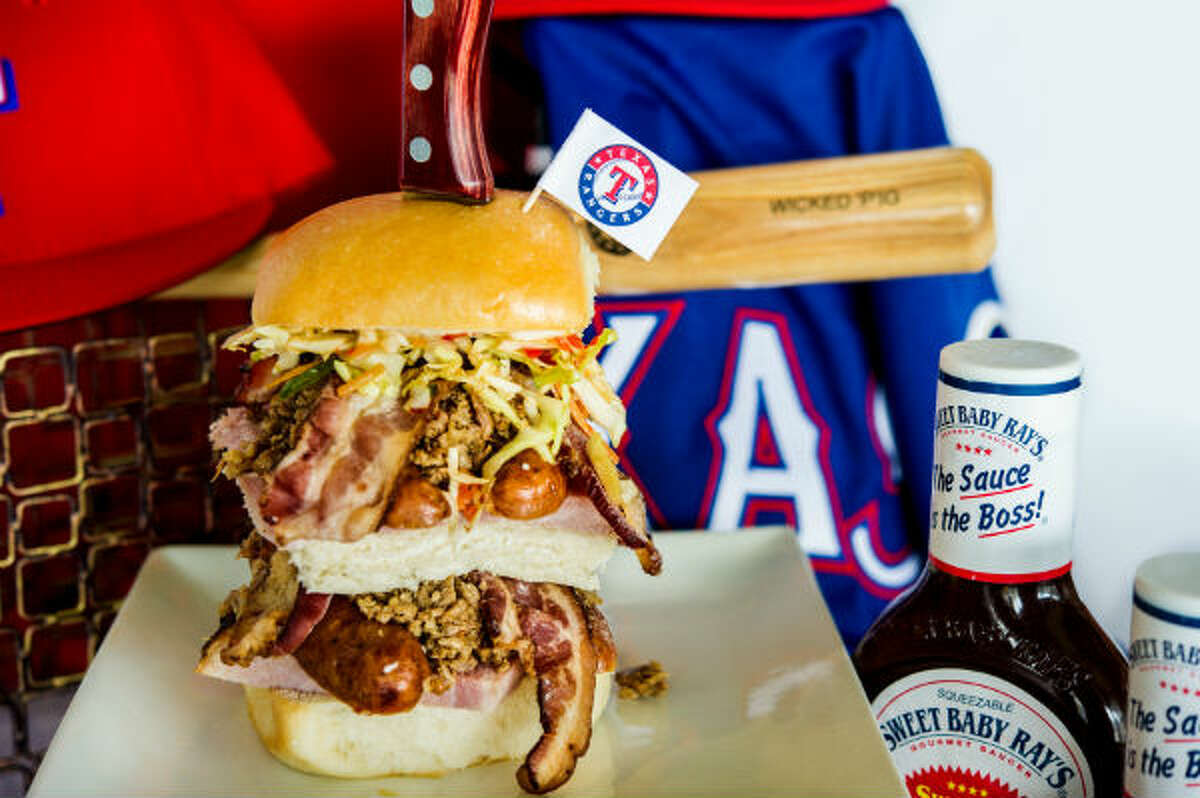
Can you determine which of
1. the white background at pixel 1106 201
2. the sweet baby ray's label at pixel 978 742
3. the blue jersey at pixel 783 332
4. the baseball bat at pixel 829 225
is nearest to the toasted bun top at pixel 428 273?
the baseball bat at pixel 829 225

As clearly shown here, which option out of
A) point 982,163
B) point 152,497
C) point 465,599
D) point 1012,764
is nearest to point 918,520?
point 982,163

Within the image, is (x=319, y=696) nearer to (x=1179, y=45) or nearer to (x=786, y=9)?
(x=786, y=9)

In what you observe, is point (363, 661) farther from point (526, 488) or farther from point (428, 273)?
point (428, 273)

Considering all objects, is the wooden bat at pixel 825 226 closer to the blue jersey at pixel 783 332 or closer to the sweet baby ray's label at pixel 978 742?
the blue jersey at pixel 783 332

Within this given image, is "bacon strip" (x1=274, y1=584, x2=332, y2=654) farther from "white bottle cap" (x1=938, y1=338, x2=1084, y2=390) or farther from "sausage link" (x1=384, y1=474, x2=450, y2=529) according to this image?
"white bottle cap" (x1=938, y1=338, x2=1084, y2=390)

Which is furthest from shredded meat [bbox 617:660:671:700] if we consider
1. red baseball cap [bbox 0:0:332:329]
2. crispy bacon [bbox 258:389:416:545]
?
red baseball cap [bbox 0:0:332:329]
